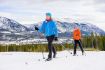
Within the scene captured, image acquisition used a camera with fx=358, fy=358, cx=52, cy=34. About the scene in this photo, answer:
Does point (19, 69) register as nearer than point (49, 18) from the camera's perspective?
Yes

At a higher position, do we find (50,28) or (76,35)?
(50,28)

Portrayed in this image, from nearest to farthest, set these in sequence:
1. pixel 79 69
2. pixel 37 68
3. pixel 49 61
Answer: pixel 79 69, pixel 37 68, pixel 49 61

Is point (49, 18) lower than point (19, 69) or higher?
higher

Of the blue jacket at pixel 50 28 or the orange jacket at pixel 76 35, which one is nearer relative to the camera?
the blue jacket at pixel 50 28

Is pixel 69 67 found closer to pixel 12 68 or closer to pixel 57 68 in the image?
pixel 57 68

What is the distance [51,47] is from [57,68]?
11.8 feet

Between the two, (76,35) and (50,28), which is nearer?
(50,28)

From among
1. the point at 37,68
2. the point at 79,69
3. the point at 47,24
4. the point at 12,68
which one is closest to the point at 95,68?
the point at 79,69

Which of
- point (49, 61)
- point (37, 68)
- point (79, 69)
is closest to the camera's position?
point (79, 69)

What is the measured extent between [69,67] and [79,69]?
0.73 meters

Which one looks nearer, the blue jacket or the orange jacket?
the blue jacket

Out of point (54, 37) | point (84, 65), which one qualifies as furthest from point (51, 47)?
point (84, 65)

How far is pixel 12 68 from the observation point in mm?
14703

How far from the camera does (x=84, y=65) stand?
1460 cm
